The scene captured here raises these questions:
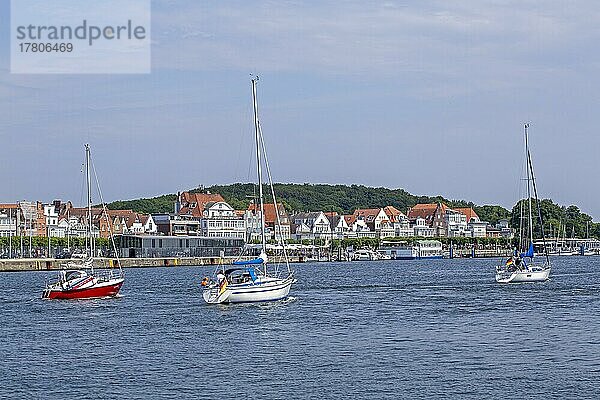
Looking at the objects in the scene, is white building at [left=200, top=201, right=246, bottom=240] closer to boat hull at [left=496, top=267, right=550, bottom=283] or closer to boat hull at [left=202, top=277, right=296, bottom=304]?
boat hull at [left=496, top=267, right=550, bottom=283]

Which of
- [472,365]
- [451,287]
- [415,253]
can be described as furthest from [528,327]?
[415,253]

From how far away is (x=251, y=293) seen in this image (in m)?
52.2

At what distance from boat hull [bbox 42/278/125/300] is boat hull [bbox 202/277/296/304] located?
9.16 meters

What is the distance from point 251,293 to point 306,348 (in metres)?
15.3

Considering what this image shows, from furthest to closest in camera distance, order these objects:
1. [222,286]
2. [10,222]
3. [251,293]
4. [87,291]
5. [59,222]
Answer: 1. [59,222]
2. [10,222]
3. [87,291]
4. [222,286]
5. [251,293]

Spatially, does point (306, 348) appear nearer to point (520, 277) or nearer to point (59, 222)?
point (520, 277)

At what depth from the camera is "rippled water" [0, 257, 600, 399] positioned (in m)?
29.0

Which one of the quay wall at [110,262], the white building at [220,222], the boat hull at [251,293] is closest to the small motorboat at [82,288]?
the boat hull at [251,293]

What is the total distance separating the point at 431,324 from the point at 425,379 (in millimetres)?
14877

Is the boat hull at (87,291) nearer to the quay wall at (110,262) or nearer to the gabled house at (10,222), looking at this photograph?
the quay wall at (110,262)

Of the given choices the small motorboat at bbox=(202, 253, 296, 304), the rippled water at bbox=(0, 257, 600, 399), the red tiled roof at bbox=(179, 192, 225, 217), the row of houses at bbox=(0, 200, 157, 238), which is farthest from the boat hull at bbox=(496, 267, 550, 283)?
the red tiled roof at bbox=(179, 192, 225, 217)

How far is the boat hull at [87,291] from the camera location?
2350 inches

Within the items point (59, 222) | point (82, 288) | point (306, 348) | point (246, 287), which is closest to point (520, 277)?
point (246, 287)

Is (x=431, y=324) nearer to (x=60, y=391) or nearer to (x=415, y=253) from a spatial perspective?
(x=60, y=391)
